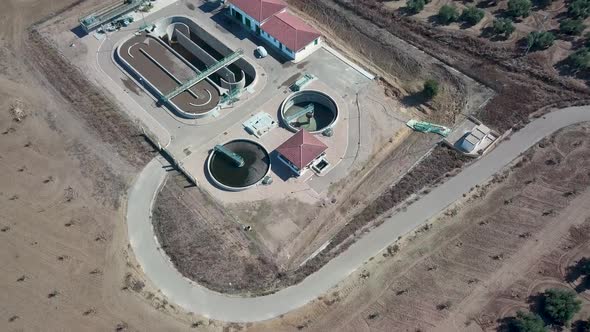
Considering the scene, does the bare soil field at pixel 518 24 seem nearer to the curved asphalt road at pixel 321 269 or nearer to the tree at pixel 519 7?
the tree at pixel 519 7

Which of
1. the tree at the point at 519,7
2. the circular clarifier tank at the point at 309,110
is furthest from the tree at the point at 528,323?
the tree at the point at 519,7

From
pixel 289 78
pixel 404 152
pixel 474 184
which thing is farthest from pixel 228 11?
pixel 474 184

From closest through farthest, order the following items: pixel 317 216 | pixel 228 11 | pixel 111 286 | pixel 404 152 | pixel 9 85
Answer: pixel 111 286 → pixel 317 216 → pixel 404 152 → pixel 9 85 → pixel 228 11

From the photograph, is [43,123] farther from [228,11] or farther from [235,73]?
[228,11]

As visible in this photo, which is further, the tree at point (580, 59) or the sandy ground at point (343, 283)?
the tree at point (580, 59)

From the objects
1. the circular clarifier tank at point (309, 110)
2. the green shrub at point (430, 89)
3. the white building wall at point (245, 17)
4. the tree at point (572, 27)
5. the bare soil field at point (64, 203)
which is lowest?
the bare soil field at point (64, 203)

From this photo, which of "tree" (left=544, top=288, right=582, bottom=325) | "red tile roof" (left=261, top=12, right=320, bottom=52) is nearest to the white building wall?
"red tile roof" (left=261, top=12, right=320, bottom=52)

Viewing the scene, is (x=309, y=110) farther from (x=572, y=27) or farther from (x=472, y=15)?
(x=572, y=27)
